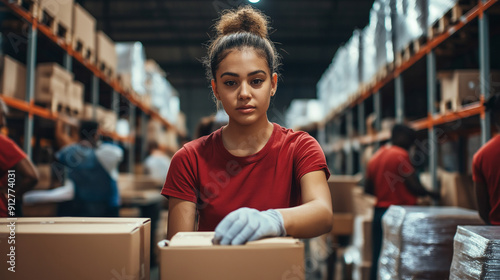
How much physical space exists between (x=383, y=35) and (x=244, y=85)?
4.04 meters

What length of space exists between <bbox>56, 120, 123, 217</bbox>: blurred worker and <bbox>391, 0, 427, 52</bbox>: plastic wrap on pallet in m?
3.33

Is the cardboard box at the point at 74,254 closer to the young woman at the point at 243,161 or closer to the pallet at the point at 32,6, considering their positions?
the young woman at the point at 243,161

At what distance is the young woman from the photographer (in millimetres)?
1541

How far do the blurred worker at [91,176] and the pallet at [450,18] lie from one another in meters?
3.37

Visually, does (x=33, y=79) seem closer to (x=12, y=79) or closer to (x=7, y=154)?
(x=12, y=79)

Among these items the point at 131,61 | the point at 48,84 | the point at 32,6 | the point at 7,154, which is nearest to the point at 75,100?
the point at 48,84

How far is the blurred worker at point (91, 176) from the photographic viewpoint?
13.8ft

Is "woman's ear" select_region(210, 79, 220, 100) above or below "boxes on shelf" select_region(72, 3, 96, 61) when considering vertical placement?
below

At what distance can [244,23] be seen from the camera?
1.74 m


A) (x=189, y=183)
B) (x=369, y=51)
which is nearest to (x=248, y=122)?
(x=189, y=183)

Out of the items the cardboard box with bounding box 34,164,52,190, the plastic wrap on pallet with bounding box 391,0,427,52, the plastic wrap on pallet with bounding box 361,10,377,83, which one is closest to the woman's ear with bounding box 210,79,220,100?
the plastic wrap on pallet with bounding box 391,0,427,52

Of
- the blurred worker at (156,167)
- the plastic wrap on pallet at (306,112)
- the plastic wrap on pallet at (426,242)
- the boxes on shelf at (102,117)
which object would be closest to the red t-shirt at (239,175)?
the plastic wrap on pallet at (426,242)

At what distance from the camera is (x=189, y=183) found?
1.59 metres

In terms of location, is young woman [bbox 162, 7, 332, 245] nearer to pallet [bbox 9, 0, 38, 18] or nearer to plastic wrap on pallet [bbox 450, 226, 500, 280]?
plastic wrap on pallet [bbox 450, 226, 500, 280]
